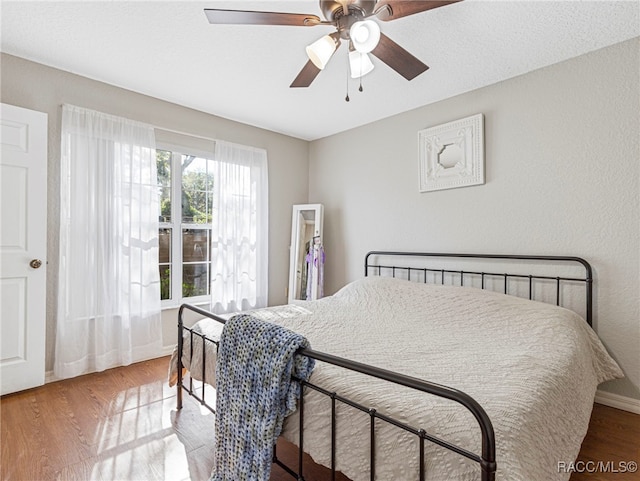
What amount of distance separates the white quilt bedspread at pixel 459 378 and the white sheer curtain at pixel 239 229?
Answer: 1.36 m

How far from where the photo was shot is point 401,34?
2.15m

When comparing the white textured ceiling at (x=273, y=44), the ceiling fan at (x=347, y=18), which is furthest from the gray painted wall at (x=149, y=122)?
the ceiling fan at (x=347, y=18)

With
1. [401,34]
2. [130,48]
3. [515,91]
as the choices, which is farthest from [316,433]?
[515,91]

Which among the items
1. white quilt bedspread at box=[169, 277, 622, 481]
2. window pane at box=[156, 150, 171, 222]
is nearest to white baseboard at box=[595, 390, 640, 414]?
white quilt bedspread at box=[169, 277, 622, 481]

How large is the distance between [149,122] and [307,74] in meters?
1.90

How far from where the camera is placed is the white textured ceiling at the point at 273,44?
195 centimetres

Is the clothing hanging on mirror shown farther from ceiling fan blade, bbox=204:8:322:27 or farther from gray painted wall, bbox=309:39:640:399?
ceiling fan blade, bbox=204:8:322:27

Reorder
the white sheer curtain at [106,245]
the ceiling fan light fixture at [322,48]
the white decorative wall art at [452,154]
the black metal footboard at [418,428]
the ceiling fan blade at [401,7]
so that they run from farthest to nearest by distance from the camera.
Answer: the white decorative wall art at [452,154]
the white sheer curtain at [106,245]
the ceiling fan light fixture at [322,48]
the ceiling fan blade at [401,7]
the black metal footboard at [418,428]

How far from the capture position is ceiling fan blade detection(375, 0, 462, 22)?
1422 mm

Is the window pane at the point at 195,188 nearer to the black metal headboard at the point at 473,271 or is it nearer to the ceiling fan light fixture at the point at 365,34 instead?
the black metal headboard at the point at 473,271

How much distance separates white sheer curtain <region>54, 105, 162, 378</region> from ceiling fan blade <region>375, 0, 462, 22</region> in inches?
94.1

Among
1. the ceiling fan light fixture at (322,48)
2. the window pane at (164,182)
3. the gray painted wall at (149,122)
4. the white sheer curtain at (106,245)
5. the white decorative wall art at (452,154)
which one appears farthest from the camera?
the window pane at (164,182)

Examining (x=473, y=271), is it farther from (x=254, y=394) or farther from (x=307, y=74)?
(x=254, y=394)

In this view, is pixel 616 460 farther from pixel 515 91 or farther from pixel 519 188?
pixel 515 91
